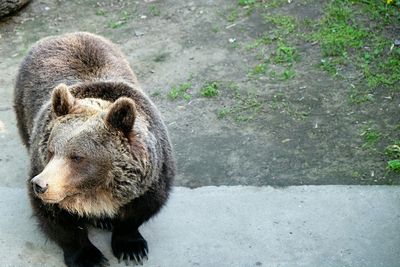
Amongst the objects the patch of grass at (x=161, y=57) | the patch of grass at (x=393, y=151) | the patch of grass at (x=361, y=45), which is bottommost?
the patch of grass at (x=161, y=57)

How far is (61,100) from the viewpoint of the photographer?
4363 mm

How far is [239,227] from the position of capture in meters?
5.10

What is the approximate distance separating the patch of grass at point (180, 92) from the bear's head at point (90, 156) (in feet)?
9.09

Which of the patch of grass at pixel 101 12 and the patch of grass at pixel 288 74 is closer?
the patch of grass at pixel 288 74

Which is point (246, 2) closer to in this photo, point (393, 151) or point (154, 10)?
point (154, 10)

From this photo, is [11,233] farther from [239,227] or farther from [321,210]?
[321,210]

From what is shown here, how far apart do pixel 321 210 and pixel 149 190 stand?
1.42m

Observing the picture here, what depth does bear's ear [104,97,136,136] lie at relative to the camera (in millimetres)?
4180

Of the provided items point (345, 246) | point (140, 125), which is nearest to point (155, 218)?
point (140, 125)

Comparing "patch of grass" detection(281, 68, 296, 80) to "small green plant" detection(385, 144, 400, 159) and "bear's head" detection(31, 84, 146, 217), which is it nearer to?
"small green plant" detection(385, 144, 400, 159)

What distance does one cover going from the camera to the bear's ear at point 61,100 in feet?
14.3

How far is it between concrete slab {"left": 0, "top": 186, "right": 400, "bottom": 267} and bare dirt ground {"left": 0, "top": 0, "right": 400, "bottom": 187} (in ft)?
1.14

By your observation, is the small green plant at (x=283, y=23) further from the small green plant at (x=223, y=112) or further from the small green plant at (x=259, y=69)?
the small green plant at (x=223, y=112)

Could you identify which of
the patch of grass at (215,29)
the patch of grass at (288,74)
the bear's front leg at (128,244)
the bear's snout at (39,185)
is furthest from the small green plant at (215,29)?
the bear's snout at (39,185)
